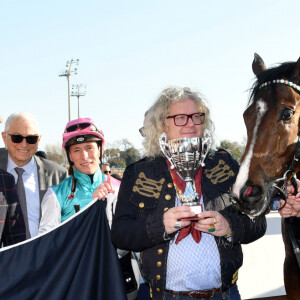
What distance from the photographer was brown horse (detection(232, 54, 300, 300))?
2.22 metres

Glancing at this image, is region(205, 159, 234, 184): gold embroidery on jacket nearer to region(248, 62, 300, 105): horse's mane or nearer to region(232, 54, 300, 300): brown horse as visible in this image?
region(232, 54, 300, 300): brown horse

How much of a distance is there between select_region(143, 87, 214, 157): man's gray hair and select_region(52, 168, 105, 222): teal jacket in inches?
24.4

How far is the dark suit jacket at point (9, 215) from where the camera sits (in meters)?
2.65

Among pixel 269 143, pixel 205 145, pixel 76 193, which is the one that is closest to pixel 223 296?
pixel 205 145

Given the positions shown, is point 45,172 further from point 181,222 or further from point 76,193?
point 181,222

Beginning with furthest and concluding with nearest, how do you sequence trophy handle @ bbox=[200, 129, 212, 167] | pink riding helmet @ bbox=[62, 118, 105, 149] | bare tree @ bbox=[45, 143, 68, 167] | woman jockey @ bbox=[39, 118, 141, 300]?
bare tree @ bbox=[45, 143, 68, 167] < pink riding helmet @ bbox=[62, 118, 105, 149] < woman jockey @ bbox=[39, 118, 141, 300] < trophy handle @ bbox=[200, 129, 212, 167]

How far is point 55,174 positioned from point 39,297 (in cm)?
135

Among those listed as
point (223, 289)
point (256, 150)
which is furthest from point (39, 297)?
point (256, 150)

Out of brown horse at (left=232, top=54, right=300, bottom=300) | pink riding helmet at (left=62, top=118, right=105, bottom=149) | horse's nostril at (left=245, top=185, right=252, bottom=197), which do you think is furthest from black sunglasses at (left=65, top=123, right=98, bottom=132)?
horse's nostril at (left=245, top=185, right=252, bottom=197)

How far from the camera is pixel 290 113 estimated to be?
7.95 ft

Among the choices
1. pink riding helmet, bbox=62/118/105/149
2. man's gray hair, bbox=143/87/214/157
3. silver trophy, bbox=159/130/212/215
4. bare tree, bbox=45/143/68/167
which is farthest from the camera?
bare tree, bbox=45/143/68/167

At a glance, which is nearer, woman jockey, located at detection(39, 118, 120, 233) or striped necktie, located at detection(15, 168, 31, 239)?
woman jockey, located at detection(39, 118, 120, 233)

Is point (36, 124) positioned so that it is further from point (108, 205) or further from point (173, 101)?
point (173, 101)

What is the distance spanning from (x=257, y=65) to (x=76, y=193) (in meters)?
1.80
